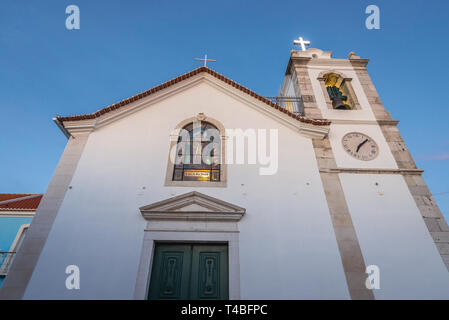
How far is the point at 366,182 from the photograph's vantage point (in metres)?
5.88

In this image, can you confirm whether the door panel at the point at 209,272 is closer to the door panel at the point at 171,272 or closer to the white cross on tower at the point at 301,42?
the door panel at the point at 171,272

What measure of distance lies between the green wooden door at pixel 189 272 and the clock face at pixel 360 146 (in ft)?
13.7

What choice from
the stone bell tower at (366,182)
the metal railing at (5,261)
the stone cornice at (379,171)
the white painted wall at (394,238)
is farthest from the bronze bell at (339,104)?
the metal railing at (5,261)

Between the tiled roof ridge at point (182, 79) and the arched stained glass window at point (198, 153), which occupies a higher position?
the tiled roof ridge at point (182, 79)

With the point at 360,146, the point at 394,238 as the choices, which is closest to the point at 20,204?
the point at 360,146

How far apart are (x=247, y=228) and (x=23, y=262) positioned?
4.15m

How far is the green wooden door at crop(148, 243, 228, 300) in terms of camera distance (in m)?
4.43

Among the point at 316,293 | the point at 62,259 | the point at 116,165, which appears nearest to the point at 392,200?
the point at 316,293

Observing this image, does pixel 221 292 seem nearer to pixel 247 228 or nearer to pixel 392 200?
pixel 247 228

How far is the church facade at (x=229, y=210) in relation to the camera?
4.46 m

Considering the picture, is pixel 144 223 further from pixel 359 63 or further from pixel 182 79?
pixel 359 63
